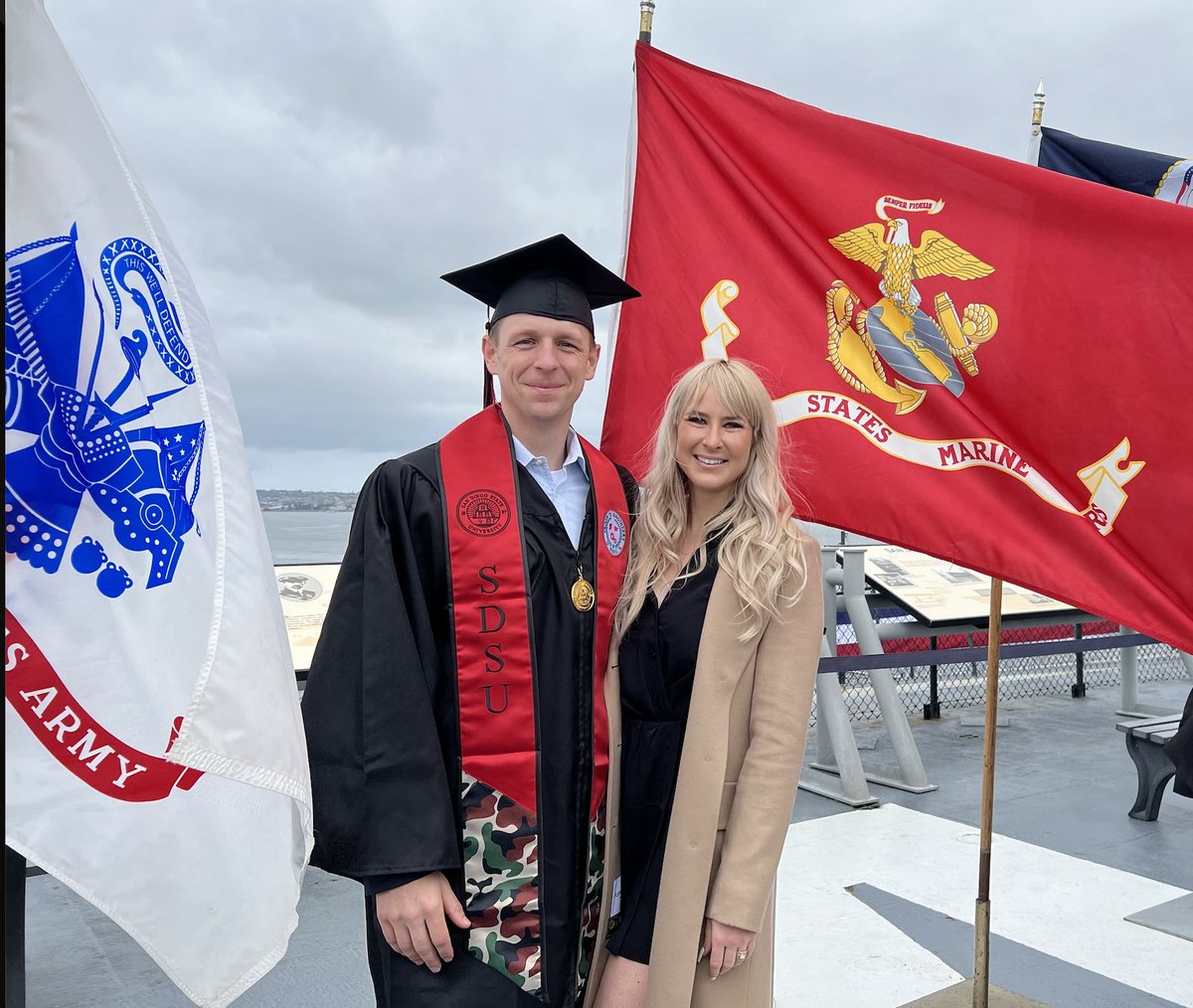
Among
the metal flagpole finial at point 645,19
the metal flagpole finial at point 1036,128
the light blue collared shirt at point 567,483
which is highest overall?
the metal flagpole finial at point 645,19

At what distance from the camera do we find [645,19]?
347 cm

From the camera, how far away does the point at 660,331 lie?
344cm

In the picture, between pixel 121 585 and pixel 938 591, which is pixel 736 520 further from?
pixel 938 591

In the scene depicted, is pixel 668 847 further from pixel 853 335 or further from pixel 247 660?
pixel 853 335

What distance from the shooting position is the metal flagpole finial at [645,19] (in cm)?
346

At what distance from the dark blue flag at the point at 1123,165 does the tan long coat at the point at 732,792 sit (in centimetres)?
347

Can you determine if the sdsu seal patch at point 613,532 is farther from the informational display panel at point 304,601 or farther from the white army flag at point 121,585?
the informational display panel at point 304,601

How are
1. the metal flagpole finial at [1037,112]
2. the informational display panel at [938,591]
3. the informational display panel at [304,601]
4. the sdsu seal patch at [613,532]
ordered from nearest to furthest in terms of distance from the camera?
the sdsu seal patch at [613,532], the metal flagpole finial at [1037,112], the informational display panel at [304,601], the informational display panel at [938,591]

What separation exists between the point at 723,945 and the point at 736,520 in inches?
36.5

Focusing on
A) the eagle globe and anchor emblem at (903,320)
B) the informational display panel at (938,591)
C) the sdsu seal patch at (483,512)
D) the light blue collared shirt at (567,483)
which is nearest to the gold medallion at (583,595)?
the light blue collared shirt at (567,483)

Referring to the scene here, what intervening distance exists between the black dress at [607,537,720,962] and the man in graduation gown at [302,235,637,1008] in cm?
8

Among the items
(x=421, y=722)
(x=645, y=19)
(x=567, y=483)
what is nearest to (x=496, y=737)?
(x=421, y=722)

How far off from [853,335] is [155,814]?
99.2 inches

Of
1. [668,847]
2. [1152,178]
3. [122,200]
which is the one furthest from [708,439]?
[1152,178]
